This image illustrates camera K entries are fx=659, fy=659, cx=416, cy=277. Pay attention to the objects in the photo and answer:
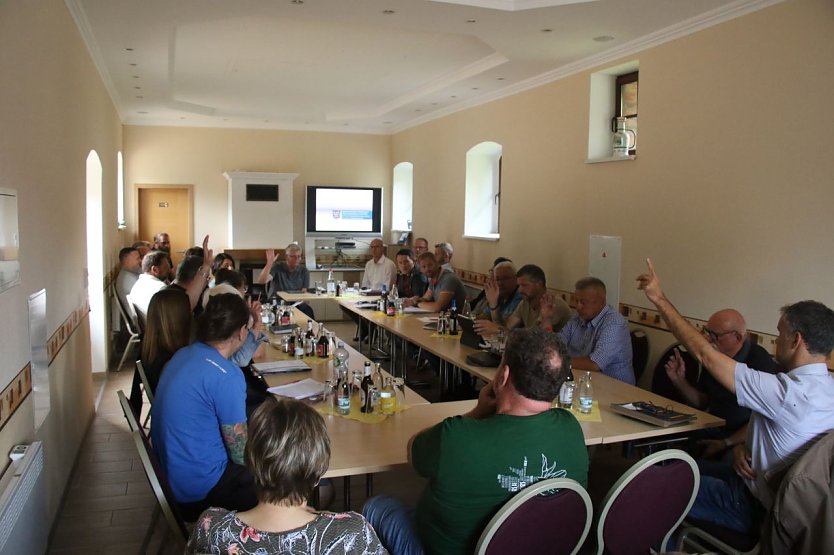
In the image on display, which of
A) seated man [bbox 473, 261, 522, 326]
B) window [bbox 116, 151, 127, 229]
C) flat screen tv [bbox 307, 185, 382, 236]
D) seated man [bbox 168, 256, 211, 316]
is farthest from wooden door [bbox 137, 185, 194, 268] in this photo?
seated man [bbox 473, 261, 522, 326]

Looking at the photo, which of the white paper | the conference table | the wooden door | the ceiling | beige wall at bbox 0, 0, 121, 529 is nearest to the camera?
the conference table

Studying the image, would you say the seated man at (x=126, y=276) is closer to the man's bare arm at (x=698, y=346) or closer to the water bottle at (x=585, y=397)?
the water bottle at (x=585, y=397)

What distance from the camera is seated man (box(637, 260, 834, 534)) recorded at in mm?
2537

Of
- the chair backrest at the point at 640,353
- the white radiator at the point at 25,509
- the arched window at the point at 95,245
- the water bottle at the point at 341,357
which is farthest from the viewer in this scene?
the arched window at the point at 95,245

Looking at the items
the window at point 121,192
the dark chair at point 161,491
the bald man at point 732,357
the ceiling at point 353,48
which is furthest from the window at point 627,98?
the window at point 121,192

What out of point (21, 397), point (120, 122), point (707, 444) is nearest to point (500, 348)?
point (707, 444)

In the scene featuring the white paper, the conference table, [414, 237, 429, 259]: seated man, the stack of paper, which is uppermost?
[414, 237, 429, 259]: seated man

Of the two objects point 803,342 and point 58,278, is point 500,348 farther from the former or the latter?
point 58,278

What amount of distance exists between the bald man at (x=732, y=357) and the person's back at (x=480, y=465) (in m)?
1.67

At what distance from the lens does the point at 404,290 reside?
25.8 feet

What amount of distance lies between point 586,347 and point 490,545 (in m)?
2.50

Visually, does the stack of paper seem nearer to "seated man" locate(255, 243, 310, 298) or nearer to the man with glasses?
the man with glasses

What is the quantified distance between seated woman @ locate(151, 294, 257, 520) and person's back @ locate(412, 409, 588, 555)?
0.91 metres

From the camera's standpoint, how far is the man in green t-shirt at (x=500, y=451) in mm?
2035
